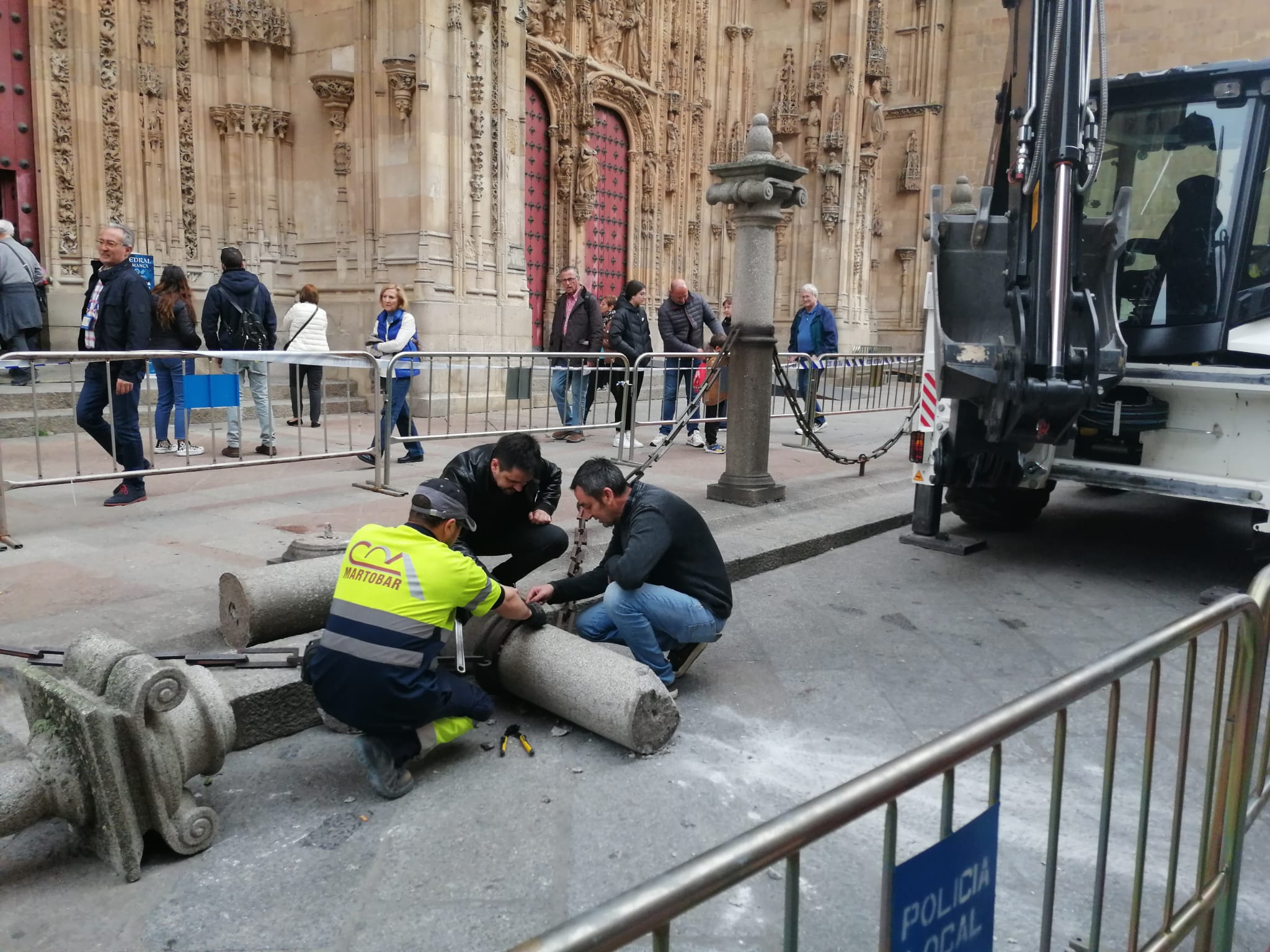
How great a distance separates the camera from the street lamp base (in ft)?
25.5

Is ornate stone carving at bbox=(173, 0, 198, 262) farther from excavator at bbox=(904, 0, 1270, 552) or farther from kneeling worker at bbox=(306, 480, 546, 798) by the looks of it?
kneeling worker at bbox=(306, 480, 546, 798)

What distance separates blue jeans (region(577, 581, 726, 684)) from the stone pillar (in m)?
3.48

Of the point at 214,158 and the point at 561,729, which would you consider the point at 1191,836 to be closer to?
the point at 561,729

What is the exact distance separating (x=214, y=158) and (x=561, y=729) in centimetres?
1122

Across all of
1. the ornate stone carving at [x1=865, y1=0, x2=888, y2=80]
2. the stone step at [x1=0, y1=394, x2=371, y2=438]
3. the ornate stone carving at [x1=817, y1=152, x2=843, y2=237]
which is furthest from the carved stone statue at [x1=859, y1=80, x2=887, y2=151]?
the stone step at [x1=0, y1=394, x2=371, y2=438]

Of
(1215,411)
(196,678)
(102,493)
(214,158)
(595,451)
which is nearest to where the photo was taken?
(196,678)

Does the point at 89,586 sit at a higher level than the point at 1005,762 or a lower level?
higher

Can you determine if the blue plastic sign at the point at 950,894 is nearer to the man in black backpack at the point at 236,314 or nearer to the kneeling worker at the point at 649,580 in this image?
the kneeling worker at the point at 649,580

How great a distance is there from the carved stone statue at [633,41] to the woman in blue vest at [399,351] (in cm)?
994

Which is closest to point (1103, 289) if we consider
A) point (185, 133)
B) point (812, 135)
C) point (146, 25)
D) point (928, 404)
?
point (928, 404)

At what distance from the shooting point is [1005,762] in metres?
3.85

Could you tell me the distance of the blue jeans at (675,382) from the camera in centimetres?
1041

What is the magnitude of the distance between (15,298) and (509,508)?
24.4ft

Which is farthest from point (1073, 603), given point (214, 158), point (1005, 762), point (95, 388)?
point (214, 158)
